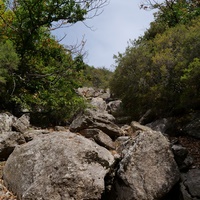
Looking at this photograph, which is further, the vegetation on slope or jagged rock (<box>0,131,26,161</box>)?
the vegetation on slope

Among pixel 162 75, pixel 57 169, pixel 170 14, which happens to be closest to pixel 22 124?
pixel 57 169

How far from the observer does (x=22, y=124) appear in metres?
9.99

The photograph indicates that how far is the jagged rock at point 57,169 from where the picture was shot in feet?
19.3

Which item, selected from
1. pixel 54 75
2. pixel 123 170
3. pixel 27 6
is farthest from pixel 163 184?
pixel 27 6

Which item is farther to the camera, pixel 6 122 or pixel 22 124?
pixel 22 124

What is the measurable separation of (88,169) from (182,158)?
3661 millimetres

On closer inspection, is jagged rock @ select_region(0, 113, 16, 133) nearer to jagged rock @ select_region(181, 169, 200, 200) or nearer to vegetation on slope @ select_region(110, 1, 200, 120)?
jagged rock @ select_region(181, 169, 200, 200)

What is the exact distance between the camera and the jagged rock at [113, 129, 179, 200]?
6.86 metres

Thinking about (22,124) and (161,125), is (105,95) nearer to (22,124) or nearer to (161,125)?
(161,125)

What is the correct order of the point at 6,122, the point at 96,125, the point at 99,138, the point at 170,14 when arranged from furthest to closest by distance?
1. the point at 170,14
2. the point at 96,125
3. the point at 6,122
4. the point at 99,138

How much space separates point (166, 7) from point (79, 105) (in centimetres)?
1240

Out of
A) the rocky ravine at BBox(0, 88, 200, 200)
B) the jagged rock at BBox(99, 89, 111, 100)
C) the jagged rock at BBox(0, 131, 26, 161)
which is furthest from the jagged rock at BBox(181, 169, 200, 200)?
the jagged rock at BBox(99, 89, 111, 100)

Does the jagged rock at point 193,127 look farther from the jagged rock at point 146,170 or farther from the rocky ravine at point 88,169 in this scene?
the jagged rock at point 146,170

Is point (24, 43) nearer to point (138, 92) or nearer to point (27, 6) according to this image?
point (27, 6)
